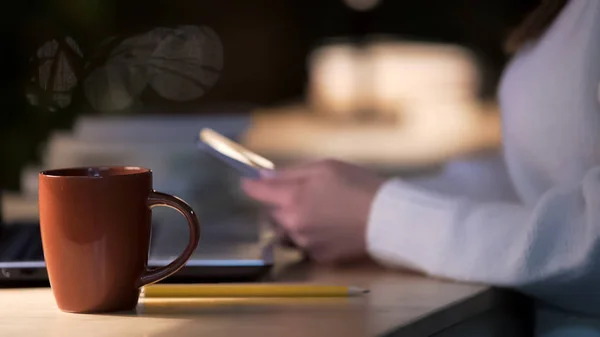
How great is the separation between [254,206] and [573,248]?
2.14 ft

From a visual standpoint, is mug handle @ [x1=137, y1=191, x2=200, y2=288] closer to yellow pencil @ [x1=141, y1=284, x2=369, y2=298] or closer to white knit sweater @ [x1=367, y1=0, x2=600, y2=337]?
yellow pencil @ [x1=141, y1=284, x2=369, y2=298]

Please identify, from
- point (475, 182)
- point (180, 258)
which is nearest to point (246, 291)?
point (180, 258)

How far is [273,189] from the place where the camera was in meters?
0.89

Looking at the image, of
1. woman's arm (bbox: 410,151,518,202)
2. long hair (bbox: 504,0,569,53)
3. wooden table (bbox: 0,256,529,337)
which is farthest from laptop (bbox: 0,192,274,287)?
long hair (bbox: 504,0,569,53)

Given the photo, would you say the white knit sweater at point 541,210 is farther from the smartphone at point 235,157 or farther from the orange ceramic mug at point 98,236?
the orange ceramic mug at point 98,236

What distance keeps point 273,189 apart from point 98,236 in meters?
0.28

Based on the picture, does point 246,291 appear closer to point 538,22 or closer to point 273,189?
point 273,189

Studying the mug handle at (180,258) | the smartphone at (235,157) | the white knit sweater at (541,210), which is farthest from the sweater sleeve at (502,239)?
the mug handle at (180,258)

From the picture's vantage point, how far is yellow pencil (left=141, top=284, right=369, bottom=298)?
27.2 inches

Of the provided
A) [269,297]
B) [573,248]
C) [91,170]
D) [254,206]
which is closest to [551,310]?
[573,248]

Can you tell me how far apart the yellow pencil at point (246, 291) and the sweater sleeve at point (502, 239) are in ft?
0.39

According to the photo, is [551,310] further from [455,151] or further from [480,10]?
[480,10]

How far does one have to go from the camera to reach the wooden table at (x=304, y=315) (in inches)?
23.6

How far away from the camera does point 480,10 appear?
4.25m
